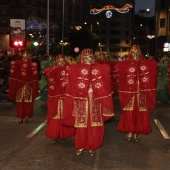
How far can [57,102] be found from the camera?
9.20 m

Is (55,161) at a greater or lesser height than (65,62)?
lesser

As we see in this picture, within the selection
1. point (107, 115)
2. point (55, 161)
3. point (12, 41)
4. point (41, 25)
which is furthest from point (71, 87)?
point (41, 25)

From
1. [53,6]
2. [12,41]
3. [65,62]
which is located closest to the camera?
[65,62]

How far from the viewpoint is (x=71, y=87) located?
775 centimetres

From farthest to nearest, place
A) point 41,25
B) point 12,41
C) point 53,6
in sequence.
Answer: point 53,6 < point 41,25 < point 12,41

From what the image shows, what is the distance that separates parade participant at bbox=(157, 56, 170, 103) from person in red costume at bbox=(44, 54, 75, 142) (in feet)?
28.0

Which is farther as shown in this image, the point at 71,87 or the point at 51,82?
the point at 51,82

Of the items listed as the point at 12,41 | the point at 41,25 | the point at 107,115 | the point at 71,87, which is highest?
the point at 41,25

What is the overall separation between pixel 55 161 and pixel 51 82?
2221mm

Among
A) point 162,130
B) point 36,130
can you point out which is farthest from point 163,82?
point 36,130

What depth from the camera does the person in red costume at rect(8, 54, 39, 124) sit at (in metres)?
12.1

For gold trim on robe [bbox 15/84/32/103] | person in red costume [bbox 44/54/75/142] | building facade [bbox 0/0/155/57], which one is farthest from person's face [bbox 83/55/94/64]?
building facade [bbox 0/0/155/57]

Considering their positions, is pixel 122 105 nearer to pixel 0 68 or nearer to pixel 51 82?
pixel 51 82

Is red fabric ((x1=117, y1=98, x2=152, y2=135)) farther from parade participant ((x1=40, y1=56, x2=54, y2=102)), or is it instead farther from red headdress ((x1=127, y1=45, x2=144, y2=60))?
parade participant ((x1=40, y1=56, x2=54, y2=102))
